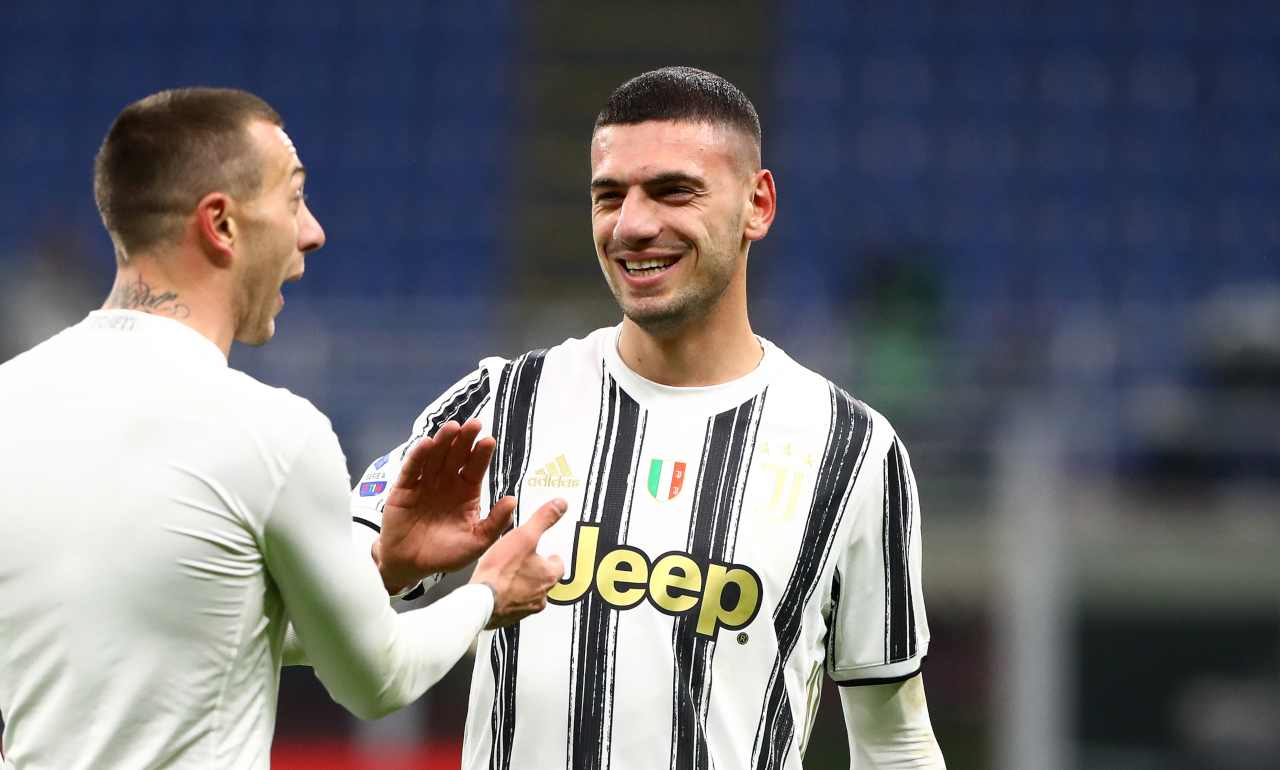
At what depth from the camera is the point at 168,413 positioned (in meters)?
2.11

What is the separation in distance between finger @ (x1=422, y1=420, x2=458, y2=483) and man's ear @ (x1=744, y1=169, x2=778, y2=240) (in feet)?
2.29

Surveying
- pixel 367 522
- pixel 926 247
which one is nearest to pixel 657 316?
pixel 367 522

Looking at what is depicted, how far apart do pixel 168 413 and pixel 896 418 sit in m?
6.31

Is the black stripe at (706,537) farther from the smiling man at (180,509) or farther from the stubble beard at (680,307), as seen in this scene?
the smiling man at (180,509)

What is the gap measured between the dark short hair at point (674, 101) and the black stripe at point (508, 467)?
46 cm

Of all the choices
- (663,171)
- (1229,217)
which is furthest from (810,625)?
(1229,217)

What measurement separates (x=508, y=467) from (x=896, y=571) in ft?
2.25

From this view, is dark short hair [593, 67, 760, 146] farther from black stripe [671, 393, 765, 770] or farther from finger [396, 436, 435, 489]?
finger [396, 436, 435, 489]

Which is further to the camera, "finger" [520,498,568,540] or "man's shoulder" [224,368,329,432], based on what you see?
"finger" [520,498,568,540]

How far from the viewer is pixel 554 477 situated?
287 cm

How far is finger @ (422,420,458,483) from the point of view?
8.34 feet

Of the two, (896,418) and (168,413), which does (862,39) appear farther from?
(168,413)

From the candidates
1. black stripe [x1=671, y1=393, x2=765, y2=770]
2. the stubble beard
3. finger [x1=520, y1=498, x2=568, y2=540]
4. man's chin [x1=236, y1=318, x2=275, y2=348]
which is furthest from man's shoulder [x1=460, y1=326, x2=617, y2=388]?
man's chin [x1=236, y1=318, x2=275, y2=348]

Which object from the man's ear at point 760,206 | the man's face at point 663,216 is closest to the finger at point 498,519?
the man's face at point 663,216
